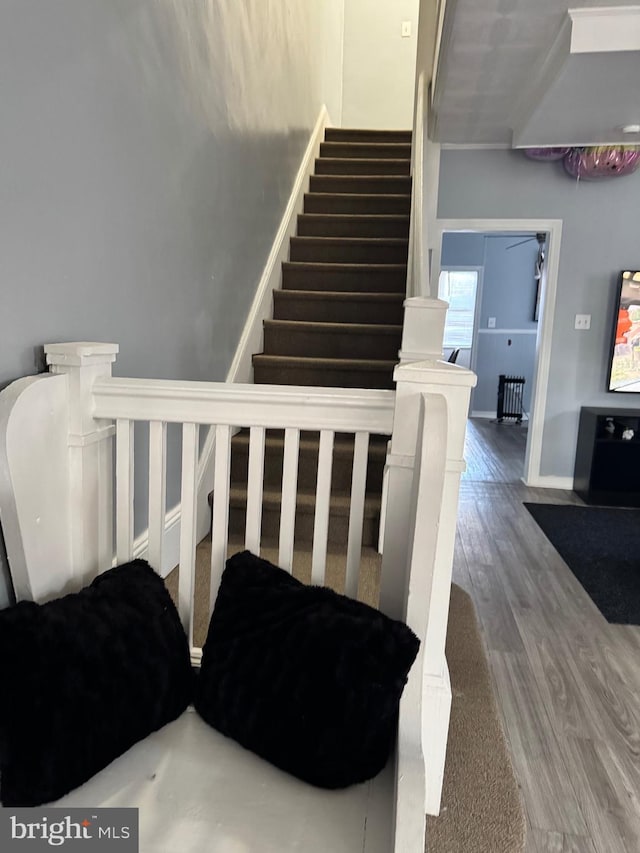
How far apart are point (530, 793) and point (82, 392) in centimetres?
150

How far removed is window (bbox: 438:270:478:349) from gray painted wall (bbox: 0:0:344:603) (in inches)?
220

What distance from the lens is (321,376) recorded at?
282 cm

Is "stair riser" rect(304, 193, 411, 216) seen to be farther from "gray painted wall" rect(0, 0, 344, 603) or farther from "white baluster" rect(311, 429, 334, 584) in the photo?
"white baluster" rect(311, 429, 334, 584)

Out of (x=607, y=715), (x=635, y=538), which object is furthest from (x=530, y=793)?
(x=635, y=538)

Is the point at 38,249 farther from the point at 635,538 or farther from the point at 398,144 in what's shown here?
the point at 398,144

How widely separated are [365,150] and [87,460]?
4.24m

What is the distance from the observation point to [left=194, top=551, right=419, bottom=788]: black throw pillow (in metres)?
0.90

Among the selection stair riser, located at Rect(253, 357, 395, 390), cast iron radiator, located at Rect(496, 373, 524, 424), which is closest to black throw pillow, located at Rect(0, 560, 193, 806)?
stair riser, located at Rect(253, 357, 395, 390)

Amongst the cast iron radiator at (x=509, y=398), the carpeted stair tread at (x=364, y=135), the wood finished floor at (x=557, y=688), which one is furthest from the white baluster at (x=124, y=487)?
the cast iron radiator at (x=509, y=398)

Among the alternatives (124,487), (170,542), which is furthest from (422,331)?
(170,542)

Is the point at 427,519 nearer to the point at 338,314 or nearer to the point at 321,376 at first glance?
the point at 321,376

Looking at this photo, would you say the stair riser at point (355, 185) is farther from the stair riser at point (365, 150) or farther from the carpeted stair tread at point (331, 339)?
the carpeted stair tread at point (331, 339)

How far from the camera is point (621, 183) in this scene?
13.7 ft

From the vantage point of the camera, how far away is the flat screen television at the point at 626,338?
13.8 feet
